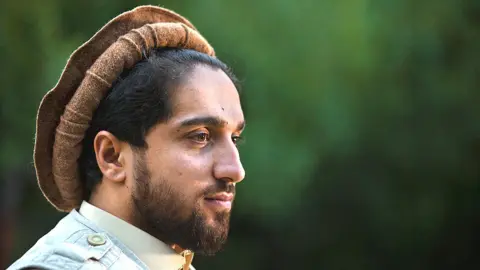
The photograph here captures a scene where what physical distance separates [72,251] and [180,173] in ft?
1.20

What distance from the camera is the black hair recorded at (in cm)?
227

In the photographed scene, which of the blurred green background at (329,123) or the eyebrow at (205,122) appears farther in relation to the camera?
the blurred green background at (329,123)

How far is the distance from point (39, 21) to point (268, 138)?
6.63ft

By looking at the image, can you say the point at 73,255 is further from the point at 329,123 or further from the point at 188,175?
the point at 329,123

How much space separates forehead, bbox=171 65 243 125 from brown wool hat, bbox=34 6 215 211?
0.57 ft

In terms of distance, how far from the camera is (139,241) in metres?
2.21

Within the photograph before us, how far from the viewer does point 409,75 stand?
285 inches

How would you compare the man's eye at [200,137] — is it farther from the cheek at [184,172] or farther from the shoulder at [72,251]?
the shoulder at [72,251]

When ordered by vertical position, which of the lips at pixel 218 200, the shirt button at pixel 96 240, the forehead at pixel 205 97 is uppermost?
the forehead at pixel 205 97

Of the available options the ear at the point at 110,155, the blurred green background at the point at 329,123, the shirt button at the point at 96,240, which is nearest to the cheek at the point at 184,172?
the ear at the point at 110,155

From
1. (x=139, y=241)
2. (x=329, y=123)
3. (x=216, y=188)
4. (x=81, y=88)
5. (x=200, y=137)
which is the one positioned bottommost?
(x=329, y=123)

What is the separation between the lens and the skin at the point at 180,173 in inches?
87.0

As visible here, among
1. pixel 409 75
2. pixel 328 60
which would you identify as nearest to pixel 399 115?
pixel 409 75

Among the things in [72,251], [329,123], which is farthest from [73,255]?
[329,123]
